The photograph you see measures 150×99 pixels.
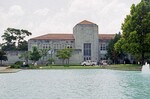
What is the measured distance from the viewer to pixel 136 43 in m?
45.2

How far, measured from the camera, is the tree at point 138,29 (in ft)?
147

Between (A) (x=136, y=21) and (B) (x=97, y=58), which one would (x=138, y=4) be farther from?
(B) (x=97, y=58)

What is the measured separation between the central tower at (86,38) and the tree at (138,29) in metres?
36.2

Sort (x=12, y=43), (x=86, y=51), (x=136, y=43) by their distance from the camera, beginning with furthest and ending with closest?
(x=12, y=43) → (x=86, y=51) → (x=136, y=43)

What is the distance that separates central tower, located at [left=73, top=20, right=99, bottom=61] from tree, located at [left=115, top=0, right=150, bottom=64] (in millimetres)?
36175

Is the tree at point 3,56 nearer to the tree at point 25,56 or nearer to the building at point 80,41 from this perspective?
the tree at point 25,56

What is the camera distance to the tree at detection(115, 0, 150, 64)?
44.8m

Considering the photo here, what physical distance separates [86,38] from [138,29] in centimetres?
3781

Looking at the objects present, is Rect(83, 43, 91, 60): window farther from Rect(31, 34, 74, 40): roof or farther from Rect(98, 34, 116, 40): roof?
Rect(98, 34, 116, 40): roof

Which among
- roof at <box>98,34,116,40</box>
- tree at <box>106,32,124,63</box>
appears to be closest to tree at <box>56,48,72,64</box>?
tree at <box>106,32,124,63</box>

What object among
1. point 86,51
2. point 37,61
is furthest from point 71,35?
point 37,61

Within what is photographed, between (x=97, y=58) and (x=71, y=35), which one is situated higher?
(x=71, y=35)

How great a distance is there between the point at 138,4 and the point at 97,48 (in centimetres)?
3776

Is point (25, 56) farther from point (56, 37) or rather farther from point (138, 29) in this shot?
point (138, 29)
